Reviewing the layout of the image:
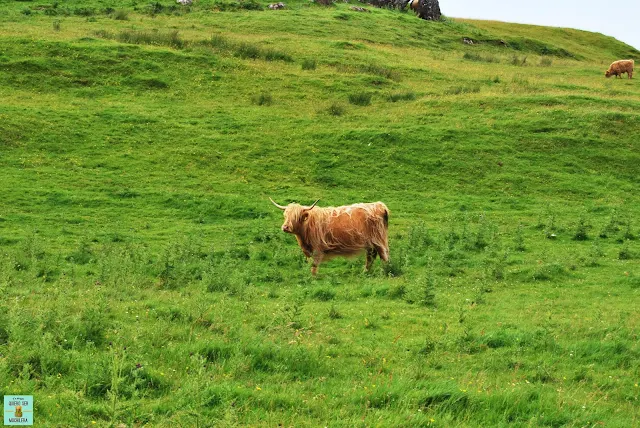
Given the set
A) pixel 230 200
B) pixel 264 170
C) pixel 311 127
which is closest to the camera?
pixel 230 200

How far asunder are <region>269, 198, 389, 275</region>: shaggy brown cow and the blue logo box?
9188mm

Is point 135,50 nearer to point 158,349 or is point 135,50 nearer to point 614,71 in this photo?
point 158,349

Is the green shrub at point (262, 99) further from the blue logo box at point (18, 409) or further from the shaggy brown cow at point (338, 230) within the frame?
the blue logo box at point (18, 409)

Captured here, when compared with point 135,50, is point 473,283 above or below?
below

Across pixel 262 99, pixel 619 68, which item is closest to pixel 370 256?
pixel 262 99

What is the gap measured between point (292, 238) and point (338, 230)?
301 cm

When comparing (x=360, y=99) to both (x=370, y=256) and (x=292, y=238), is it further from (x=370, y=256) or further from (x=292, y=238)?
(x=370, y=256)

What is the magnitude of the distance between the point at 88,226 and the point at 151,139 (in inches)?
298

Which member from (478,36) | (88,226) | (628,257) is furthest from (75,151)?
(478,36)

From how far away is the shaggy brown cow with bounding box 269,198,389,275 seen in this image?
49.9 ft

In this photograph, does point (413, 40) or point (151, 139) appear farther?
point (413, 40)

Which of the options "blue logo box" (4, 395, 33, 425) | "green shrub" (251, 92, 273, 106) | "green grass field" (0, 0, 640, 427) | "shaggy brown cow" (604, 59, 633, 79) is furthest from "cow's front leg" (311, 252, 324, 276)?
"shaggy brown cow" (604, 59, 633, 79)

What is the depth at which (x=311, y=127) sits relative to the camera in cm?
2683

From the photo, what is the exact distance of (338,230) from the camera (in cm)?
1521
